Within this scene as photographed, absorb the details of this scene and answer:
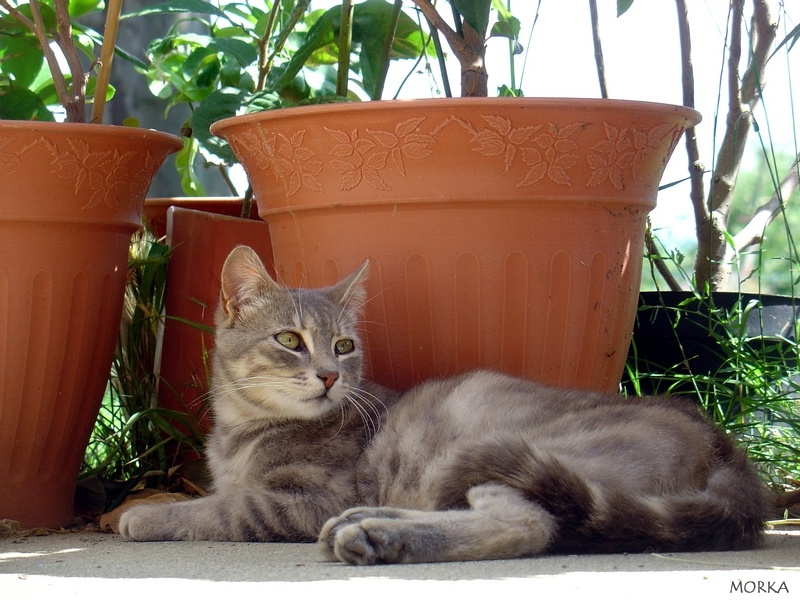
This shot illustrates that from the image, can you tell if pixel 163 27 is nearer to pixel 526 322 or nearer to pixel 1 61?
pixel 1 61

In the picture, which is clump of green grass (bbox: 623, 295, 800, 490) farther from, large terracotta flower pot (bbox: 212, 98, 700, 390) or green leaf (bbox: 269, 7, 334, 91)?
green leaf (bbox: 269, 7, 334, 91)

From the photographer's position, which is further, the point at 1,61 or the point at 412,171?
the point at 1,61

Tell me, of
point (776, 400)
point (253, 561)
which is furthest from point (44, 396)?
point (776, 400)

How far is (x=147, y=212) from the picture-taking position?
3.65m

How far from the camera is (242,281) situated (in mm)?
2586

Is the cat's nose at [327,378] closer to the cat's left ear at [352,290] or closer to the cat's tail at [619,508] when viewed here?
the cat's left ear at [352,290]

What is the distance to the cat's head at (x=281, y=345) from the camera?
2.43m

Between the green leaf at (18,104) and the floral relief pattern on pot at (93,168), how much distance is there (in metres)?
0.55

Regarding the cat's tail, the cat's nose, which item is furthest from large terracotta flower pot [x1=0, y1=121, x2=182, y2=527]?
the cat's tail

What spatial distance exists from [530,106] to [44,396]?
1.49 meters

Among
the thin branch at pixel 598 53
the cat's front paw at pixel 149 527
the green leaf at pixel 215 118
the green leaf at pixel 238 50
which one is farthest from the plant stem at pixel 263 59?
the cat's front paw at pixel 149 527

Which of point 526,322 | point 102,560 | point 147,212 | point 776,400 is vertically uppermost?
point 147,212

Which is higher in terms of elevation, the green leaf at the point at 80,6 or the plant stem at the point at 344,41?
the green leaf at the point at 80,6

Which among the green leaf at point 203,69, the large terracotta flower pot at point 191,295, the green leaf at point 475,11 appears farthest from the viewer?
the green leaf at point 203,69
